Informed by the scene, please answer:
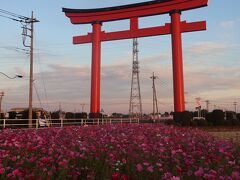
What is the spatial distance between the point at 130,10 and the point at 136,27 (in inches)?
67.8

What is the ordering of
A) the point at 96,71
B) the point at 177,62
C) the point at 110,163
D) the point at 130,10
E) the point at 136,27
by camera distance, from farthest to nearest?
the point at 96,71
the point at 130,10
the point at 136,27
the point at 177,62
the point at 110,163

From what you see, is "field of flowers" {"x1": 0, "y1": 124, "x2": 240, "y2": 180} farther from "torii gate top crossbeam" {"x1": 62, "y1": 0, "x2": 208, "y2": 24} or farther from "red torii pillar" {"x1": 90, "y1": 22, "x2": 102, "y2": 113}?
"red torii pillar" {"x1": 90, "y1": 22, "x2": 102, "y2": 113}

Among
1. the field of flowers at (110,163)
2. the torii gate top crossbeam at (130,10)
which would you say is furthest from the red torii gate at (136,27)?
the field of flowers at (110,163)

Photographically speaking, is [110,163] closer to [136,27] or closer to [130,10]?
[136,27]

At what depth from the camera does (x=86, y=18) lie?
3116 cm

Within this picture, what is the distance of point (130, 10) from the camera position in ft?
95.1

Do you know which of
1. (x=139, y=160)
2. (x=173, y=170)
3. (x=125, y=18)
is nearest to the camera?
(x=173, y=170)

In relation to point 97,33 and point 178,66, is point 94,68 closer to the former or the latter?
point 97,33

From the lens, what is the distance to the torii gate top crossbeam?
28.0 meters

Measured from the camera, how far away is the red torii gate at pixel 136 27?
90.2 feet

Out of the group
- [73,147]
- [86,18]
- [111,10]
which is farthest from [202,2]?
[73,147]

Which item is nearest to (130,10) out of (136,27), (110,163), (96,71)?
(136,27)

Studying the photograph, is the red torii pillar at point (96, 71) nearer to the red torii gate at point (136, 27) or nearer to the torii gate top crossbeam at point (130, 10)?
the red torii gate at point (136, 27)

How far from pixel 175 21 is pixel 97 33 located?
24.1 ft
